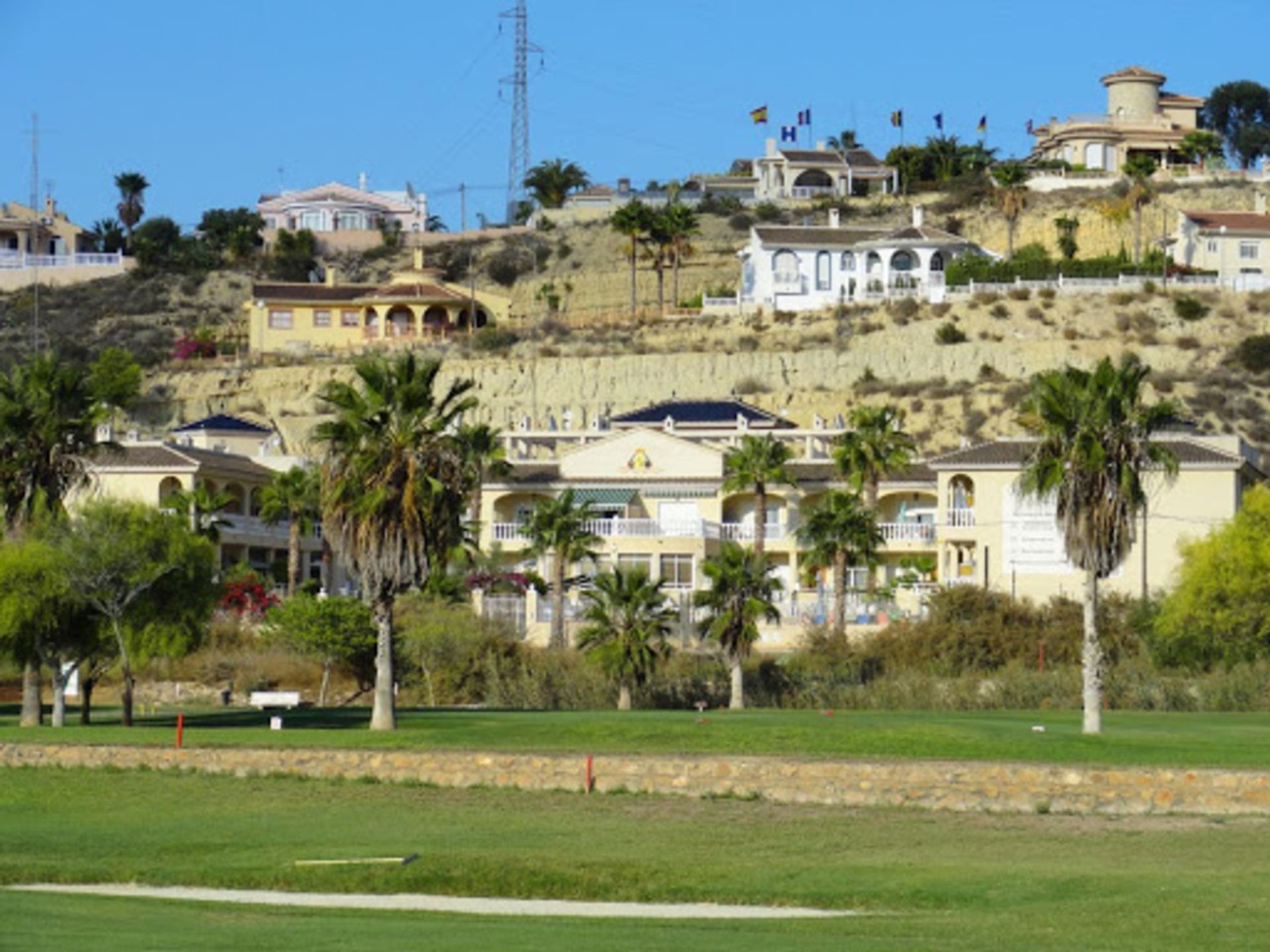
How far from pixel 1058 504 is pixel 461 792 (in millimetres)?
14319

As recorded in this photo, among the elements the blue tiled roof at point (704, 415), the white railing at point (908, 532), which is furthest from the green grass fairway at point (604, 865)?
the blue tiled roof at point (704, 415)

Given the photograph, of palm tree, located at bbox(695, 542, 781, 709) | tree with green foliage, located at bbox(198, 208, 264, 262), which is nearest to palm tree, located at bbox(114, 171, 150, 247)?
tree with green foliage, located at bbox(198, 208, 264, 262)

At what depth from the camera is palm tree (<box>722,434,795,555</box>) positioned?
79875 mm

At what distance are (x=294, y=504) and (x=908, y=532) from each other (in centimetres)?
1953

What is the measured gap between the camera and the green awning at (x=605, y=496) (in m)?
84.9

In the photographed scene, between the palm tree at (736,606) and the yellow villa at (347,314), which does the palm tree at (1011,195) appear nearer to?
the yellow villa at (347,314)

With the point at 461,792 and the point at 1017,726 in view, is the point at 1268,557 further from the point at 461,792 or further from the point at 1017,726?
the point at 461,792

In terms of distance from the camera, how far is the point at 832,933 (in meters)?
26.7

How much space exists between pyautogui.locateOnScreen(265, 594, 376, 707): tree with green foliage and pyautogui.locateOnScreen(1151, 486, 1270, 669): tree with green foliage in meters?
20.3

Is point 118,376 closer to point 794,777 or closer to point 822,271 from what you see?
point 822,271

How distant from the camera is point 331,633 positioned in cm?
6850

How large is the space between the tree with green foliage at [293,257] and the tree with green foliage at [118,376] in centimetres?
1596

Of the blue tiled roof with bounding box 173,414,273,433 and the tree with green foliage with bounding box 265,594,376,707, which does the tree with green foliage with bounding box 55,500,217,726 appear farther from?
the blue tiled roof with bounding box 173,414,273,433

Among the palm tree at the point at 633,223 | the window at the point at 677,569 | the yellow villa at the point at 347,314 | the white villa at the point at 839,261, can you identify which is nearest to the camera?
the window at the point at 677,569
